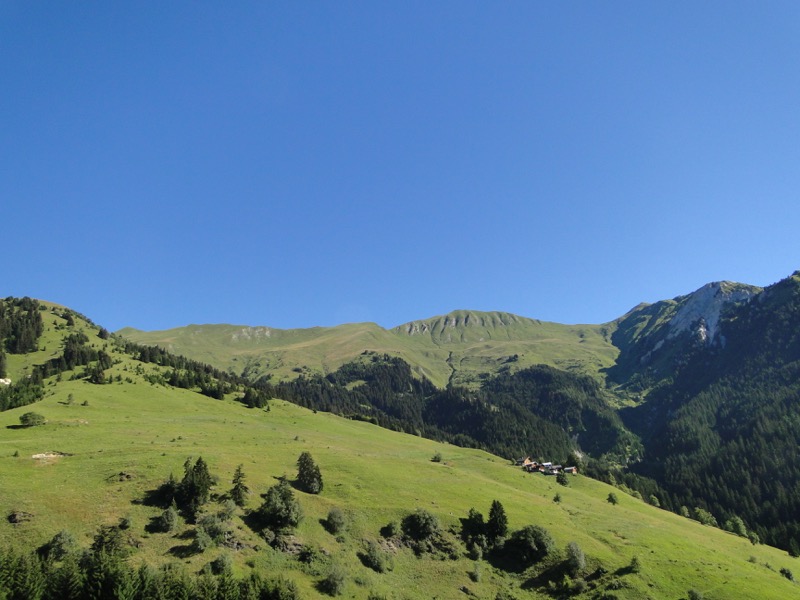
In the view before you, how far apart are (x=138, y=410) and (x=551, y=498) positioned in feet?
352

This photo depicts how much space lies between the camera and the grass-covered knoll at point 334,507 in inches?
2151

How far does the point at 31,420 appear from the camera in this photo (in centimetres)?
9300

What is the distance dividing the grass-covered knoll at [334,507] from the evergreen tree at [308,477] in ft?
8.27

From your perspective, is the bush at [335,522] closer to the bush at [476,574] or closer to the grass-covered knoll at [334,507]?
the grass-covered knoll at [334,507]

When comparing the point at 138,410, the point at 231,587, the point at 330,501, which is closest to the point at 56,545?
the point at 231,587

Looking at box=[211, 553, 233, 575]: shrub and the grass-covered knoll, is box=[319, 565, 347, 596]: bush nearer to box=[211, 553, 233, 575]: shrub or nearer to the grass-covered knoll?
the grass-covered knoll

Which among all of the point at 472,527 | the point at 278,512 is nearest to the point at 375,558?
the point at 278,512

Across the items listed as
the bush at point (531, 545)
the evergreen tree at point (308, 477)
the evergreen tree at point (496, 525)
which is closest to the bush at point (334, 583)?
the evergreen tree at point (308, 477)

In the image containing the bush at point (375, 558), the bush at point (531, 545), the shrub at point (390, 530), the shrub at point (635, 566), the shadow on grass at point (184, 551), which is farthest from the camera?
the bush at point (531, 545)

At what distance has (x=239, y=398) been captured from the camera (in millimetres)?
177875

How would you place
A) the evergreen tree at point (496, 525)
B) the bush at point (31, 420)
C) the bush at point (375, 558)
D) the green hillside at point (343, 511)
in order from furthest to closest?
the bush at point (31, 420) < the evergreen tree at point (496, 525) < the bush at point (375, 558) < the green hillside at point (343, 511)

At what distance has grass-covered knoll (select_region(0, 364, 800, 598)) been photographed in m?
54.6

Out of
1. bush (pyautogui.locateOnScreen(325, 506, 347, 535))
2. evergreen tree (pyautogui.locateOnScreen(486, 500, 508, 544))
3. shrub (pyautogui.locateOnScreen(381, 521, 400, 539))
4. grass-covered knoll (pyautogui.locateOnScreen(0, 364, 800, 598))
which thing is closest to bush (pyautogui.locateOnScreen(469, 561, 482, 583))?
grass-covered knoll (pyautogui.locateOnScreen(0, 364, 800, 598))

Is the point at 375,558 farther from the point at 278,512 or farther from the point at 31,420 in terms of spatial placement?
the point at 31,420
